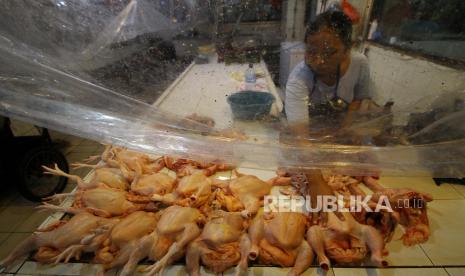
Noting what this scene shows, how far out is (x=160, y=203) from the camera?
1436 mm

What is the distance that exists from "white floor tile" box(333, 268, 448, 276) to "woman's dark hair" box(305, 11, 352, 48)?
0.92 meters

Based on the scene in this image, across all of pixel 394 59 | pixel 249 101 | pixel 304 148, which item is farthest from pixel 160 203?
pixel 394 59

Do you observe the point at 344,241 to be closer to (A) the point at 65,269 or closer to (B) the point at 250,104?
(B) the point at 250,104

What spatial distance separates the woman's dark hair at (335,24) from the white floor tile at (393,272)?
36.3 inches

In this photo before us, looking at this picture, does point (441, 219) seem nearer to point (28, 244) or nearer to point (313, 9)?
point (313, 9)

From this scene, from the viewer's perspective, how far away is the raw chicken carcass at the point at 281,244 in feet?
3.69

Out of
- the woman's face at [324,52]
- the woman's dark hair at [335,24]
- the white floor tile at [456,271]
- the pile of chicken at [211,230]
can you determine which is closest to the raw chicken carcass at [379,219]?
the pile of chicken at [211,230]

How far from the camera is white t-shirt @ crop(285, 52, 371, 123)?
3.53ft

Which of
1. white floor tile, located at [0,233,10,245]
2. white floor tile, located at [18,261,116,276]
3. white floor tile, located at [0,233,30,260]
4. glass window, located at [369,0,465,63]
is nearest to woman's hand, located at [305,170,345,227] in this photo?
glass window, located at [369,0,465,63]

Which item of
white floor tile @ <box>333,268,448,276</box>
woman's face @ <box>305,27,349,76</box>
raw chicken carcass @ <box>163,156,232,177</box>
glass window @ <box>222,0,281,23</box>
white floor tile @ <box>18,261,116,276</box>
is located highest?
glass window @ <box>222,0,281,23</box>

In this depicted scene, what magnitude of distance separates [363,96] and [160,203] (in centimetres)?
114

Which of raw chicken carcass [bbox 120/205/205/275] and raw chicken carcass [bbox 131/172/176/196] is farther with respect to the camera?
raw chicken carcass [bbox 131/172/176/196]

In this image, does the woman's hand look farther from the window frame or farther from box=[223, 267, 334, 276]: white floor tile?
the window frame

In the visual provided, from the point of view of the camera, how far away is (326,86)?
1.12m
